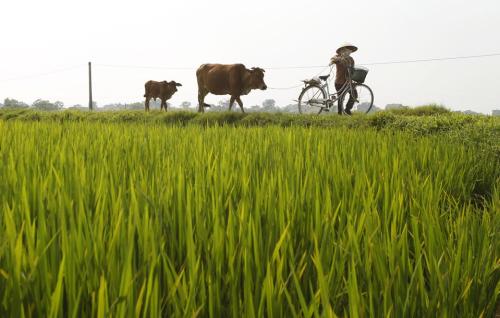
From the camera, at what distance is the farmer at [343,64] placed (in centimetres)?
883

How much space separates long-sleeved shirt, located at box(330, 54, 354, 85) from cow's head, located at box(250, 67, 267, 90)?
1.77 meters

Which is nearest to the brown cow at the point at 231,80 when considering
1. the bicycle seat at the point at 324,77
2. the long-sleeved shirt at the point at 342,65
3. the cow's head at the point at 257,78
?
the cow's head at the point at 257,78

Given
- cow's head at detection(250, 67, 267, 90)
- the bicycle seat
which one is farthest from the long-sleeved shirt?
cow's head at detection(250, 67, 267, 90)

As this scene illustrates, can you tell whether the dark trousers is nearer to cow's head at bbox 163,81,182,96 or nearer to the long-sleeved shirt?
the long-sleeved shirt

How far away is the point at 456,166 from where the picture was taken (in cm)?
276

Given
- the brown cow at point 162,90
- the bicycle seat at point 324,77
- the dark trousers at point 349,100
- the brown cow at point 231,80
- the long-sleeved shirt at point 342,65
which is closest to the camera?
the long-sleeved shirt at point 342,65

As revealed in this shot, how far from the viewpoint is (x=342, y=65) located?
895 cm

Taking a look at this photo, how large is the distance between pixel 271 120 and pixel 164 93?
816 centimetres

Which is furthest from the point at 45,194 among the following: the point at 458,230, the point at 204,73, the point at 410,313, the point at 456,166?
the point at 204,73

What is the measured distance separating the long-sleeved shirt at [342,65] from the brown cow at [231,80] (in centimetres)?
179

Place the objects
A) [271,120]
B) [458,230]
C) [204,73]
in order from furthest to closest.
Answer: [204,73] < [271,120] < [458,230]

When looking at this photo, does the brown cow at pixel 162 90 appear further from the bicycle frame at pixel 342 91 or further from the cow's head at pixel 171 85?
the bicycle frame at pixel 342 91

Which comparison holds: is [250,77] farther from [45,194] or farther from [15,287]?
[15,287]

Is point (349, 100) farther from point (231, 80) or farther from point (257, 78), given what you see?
point (231, 80)
